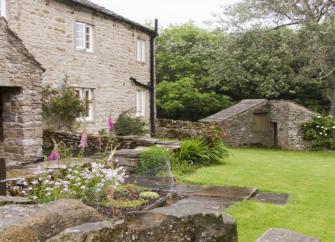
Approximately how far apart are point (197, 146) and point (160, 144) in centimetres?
118

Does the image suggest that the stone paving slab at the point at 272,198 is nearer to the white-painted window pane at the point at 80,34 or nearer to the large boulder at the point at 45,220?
the large boulder at the point at 45,220

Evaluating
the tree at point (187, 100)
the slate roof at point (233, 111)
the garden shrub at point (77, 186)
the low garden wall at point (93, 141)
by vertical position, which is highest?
the tree at point (187, 100)

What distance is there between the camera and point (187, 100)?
30.3m

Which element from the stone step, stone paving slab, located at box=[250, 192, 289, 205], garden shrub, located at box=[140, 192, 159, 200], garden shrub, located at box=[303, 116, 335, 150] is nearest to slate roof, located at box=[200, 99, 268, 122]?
garden shrub, located at box=[303, 116, 335, 150]

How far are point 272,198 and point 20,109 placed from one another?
7.53 metres

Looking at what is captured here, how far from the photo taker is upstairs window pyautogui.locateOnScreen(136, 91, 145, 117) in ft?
75.0

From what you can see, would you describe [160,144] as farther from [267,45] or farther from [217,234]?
[267,45]

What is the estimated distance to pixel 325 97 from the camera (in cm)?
2881

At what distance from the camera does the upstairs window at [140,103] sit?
22.9 m

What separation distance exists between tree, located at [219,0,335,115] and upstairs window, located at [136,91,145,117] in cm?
738

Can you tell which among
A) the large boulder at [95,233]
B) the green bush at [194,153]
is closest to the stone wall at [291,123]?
the green bush at [194,153]

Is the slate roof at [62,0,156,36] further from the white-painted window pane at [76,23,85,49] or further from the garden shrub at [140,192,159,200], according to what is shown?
the garden shrub at [140,192,159,200]

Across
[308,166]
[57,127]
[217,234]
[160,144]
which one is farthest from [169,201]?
[57,127]

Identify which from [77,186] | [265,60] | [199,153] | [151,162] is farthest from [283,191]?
[265,60]
